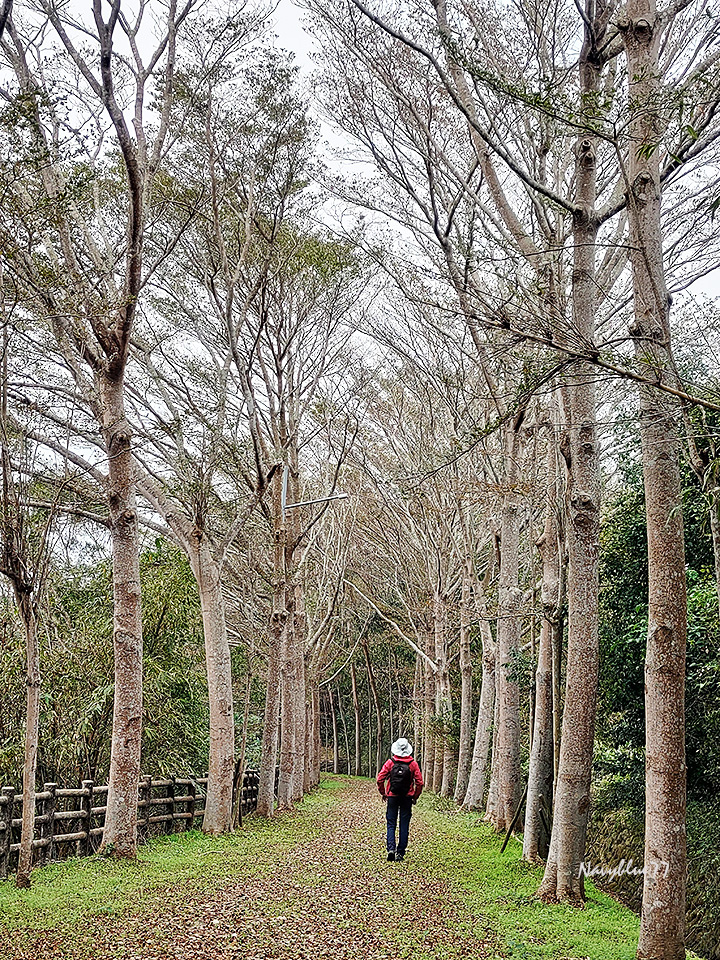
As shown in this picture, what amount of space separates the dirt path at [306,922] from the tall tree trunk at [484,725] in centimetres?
650

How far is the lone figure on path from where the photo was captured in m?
11.2

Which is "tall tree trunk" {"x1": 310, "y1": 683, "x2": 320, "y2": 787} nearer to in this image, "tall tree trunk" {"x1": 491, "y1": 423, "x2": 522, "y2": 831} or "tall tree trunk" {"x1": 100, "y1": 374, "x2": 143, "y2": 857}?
"tall tree trunk" {"x1": 491, "y1": 423, "x2": 522, "y2": 831}

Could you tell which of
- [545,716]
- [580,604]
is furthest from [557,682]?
[580,604]

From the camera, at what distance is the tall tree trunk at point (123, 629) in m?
9.95

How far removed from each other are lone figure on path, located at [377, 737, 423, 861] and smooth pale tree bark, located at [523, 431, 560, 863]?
1.67 m

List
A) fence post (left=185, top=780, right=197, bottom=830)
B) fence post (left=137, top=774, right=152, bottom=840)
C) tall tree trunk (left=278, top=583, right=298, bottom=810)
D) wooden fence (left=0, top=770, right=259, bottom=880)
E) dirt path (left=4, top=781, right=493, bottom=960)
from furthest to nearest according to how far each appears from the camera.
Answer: tall tree trunk (left=278, top=583, right=298, bottom=810)
fence post (left=185, top=780, right=197, bottom=830)
fence post (left=137, top=774, right=152, bottom=840)
wooden fence (left=0, top=770, right=259, bottom=880)
dirt path (left=4, top=781, right=493, bottom=960)

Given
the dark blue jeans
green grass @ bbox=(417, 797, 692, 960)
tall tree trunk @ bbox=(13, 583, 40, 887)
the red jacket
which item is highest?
tall tree trunk @ bbox=(13, 583, 40, 887)

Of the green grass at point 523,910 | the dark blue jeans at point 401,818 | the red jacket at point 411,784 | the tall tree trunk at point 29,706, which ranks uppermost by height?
the tall tree trunk at point 29,706

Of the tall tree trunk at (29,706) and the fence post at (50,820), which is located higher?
the tall tree trunk at (29,706)

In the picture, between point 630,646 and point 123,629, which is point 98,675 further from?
point 630,646

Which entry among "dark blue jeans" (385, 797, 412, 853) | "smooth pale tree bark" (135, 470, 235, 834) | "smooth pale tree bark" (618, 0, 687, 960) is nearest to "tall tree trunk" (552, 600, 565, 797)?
"dark blue jeans" (385, 797, 412, 853)

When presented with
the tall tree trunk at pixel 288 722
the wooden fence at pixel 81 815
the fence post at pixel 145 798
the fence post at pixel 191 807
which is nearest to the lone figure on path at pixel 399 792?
the wooden fence at pixel 81 815

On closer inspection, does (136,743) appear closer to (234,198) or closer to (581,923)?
(581,923)

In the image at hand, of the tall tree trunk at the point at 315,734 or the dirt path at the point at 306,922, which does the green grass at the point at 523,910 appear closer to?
the dirt path at the point at 306,922
